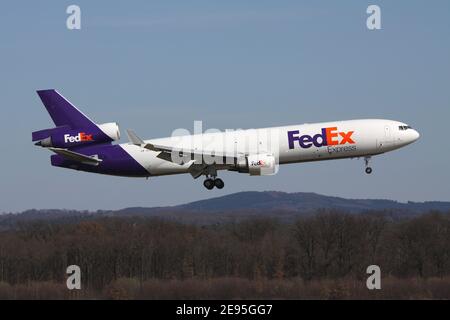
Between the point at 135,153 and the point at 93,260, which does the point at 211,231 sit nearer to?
the point at 93,260

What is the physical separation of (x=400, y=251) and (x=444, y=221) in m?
12.4

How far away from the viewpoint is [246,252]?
106 metres

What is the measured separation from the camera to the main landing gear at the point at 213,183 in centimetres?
7712

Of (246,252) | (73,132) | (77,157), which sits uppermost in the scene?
(73,132)

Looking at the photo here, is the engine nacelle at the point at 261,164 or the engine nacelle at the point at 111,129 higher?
the engine nacelle at the point at 111,129

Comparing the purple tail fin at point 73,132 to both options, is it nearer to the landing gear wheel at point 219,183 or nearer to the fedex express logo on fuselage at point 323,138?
the landing gear wheel at point 219,183

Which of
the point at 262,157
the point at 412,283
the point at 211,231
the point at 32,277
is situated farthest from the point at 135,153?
the point at 211,231

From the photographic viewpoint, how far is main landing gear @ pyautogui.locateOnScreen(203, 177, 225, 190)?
7712cm

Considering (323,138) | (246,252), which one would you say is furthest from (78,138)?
(246,252)

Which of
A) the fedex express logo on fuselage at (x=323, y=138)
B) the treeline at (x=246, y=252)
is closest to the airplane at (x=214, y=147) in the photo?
the fedex express logo on fuselage at (x=323, y=138)

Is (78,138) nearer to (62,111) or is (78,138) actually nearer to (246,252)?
(62,111)

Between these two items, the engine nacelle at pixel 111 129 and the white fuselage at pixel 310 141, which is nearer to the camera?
the white fuselage at pixel 310 141

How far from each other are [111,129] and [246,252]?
32745mm

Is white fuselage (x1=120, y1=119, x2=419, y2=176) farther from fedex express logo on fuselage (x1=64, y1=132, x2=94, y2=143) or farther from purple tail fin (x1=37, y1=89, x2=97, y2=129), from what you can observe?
purple tail fin (x1=37, y1=89, x2=97, y2=129)
